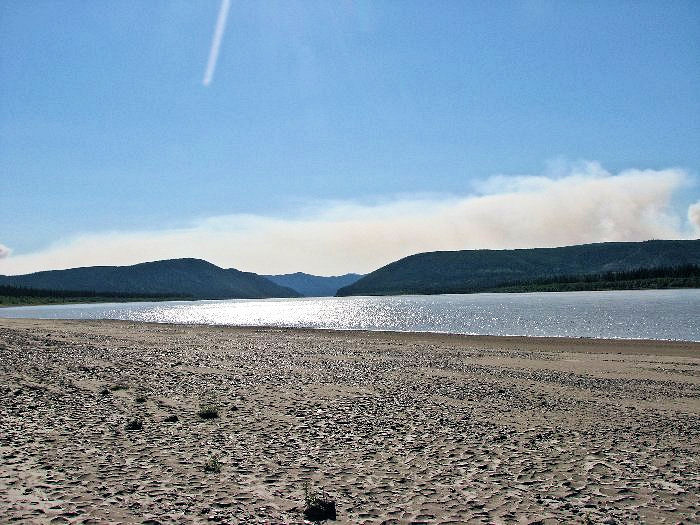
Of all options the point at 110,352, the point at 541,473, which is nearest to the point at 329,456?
the point at 541,473

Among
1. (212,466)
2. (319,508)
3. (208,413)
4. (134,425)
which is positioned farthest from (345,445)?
(134,425)

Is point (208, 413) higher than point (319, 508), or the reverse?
point (208, 413)

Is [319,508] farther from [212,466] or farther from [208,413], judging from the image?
[208,413]

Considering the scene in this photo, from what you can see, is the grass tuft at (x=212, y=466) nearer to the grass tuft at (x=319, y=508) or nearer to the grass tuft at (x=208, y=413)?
the grass tuft at (x=319, y=508)

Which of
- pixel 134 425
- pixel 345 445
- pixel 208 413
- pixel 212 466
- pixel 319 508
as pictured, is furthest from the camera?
pixel 208 413

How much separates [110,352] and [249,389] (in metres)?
17.8

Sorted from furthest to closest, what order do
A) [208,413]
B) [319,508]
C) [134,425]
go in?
1. [208,413]
2. [134,425]
3. [319,508]

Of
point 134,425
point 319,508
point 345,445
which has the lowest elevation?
point 345,445


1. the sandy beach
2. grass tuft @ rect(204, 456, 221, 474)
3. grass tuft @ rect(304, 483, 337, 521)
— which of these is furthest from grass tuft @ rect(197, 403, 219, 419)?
grass tuft @ rect(304, 483, 337, 521)

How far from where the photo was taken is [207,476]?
10469 mm

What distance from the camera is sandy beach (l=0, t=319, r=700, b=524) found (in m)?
9.12

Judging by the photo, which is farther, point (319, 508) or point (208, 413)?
point (208, 413)

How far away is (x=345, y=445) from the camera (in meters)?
13.1

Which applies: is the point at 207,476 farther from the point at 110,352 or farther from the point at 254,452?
the point at 110,352
